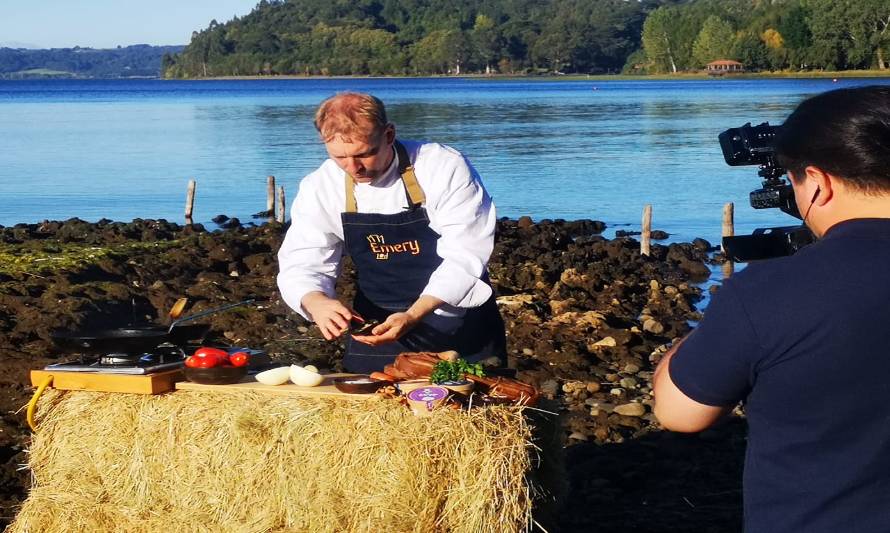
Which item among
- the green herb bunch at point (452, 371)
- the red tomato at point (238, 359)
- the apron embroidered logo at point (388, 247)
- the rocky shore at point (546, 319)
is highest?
the apron embroidered logo at point (388, 247)

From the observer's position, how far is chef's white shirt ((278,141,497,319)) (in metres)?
5.07

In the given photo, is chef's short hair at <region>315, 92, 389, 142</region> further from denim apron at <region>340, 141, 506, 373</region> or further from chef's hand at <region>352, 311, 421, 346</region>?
chef's hand at <region>352, 311, 421, 346</region>

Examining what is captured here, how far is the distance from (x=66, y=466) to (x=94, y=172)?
131 feet

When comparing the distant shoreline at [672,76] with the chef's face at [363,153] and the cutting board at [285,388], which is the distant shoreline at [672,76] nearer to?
the chef's face at [363,153]

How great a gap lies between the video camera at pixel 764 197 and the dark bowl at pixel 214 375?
2215mm

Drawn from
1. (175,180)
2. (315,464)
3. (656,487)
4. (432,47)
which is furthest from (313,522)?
(432,47)

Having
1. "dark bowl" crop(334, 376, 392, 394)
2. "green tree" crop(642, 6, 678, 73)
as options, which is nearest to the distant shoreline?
"green tree" crop(642, 6, 678, 73)

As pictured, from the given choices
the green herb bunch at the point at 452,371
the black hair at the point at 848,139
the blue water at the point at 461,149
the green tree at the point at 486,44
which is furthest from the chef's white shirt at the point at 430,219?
the green tree at the point at 486,44

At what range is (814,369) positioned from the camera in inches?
107

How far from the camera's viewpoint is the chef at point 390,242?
16.2 ft

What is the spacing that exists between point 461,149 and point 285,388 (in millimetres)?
44276

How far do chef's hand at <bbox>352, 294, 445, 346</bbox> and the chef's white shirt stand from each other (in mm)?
42

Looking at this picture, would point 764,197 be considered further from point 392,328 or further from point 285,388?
point 285,388

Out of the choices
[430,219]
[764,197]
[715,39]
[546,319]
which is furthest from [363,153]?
[715,39]
